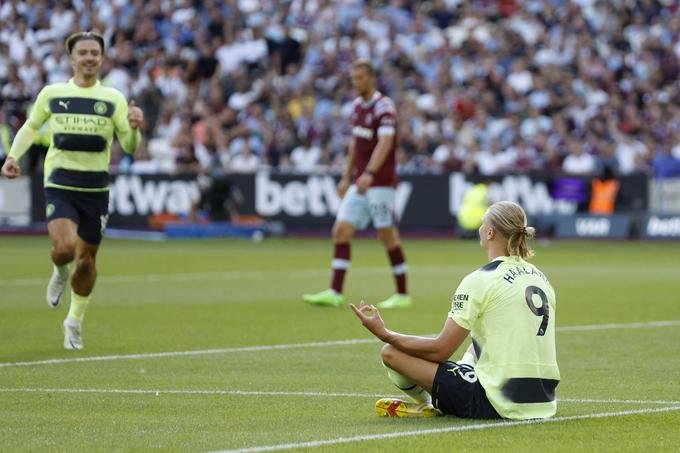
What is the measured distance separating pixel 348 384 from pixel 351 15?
28088mm

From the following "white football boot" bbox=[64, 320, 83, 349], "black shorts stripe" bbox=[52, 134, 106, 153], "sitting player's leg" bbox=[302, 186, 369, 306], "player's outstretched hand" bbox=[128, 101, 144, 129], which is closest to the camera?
"player's outstretched hand" bbox=[128, 101, 144, 129]

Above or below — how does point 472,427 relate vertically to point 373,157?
below

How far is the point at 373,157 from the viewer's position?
16.5m

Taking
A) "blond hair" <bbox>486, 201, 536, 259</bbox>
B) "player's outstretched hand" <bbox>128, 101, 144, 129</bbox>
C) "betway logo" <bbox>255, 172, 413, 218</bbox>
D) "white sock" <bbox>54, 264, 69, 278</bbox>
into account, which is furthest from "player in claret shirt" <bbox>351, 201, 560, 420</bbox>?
"betway logo" <bbox>255, 172, 413, 218</bbox>

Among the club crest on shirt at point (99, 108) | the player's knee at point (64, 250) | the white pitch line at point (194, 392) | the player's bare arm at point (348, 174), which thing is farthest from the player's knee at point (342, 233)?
the white pitch line at point (194, 392)

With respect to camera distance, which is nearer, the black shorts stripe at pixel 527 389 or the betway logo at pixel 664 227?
the black shorts stripe at pixel 527 389

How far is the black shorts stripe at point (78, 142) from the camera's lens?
12.4 meters

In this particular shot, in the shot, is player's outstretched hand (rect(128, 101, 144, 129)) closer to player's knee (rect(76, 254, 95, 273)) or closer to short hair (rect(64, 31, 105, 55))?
short hair (rect(64, 31, 105, 55))

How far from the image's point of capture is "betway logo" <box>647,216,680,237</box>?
31.3 metres

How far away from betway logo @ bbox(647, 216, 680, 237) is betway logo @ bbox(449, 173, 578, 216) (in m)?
1.73

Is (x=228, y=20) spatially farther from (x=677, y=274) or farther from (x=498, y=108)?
(x=677, y=274)

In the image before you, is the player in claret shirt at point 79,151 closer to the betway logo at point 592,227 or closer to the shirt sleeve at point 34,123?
the shirt sleeve at point 34,123

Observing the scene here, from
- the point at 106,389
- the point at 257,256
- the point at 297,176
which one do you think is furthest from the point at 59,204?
the point at 297,176

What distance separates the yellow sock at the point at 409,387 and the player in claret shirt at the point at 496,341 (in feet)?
0.07
